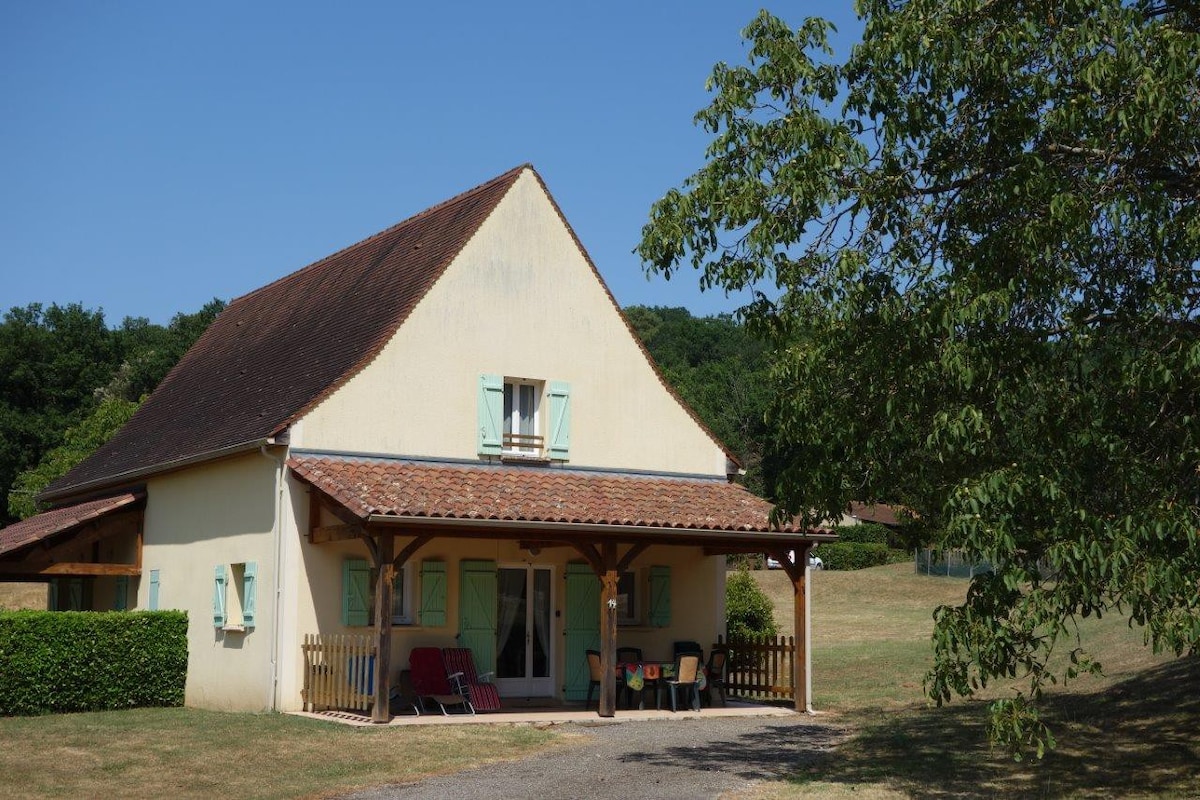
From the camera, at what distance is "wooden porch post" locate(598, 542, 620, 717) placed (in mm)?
18906

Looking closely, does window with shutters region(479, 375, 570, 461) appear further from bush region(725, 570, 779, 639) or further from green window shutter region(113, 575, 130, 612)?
green window shutter region(113, 575, 130, 612)

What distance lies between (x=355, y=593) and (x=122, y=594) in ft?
24.8

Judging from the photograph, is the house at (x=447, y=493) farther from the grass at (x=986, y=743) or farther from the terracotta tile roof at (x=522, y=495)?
the grass at (x=986, y=743)

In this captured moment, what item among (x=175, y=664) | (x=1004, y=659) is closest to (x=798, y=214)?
(x=1004, y=659)

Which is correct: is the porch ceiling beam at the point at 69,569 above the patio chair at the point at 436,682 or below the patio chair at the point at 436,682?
above

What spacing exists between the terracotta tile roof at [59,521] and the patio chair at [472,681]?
6.92m

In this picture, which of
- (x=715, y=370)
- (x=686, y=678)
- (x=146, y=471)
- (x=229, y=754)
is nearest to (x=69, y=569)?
(x=146, y=471)

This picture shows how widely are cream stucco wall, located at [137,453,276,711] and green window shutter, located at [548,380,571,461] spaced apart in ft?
14.0

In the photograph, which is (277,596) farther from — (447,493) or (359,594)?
(447,493)

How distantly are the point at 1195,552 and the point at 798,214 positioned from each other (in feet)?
14.2

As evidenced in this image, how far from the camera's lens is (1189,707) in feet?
54.7

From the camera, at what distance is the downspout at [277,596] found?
19.1 m

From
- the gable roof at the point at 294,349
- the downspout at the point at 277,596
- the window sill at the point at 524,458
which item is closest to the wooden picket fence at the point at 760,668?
the gable roof at the point at 294,349

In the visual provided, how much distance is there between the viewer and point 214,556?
21344 millimetres
